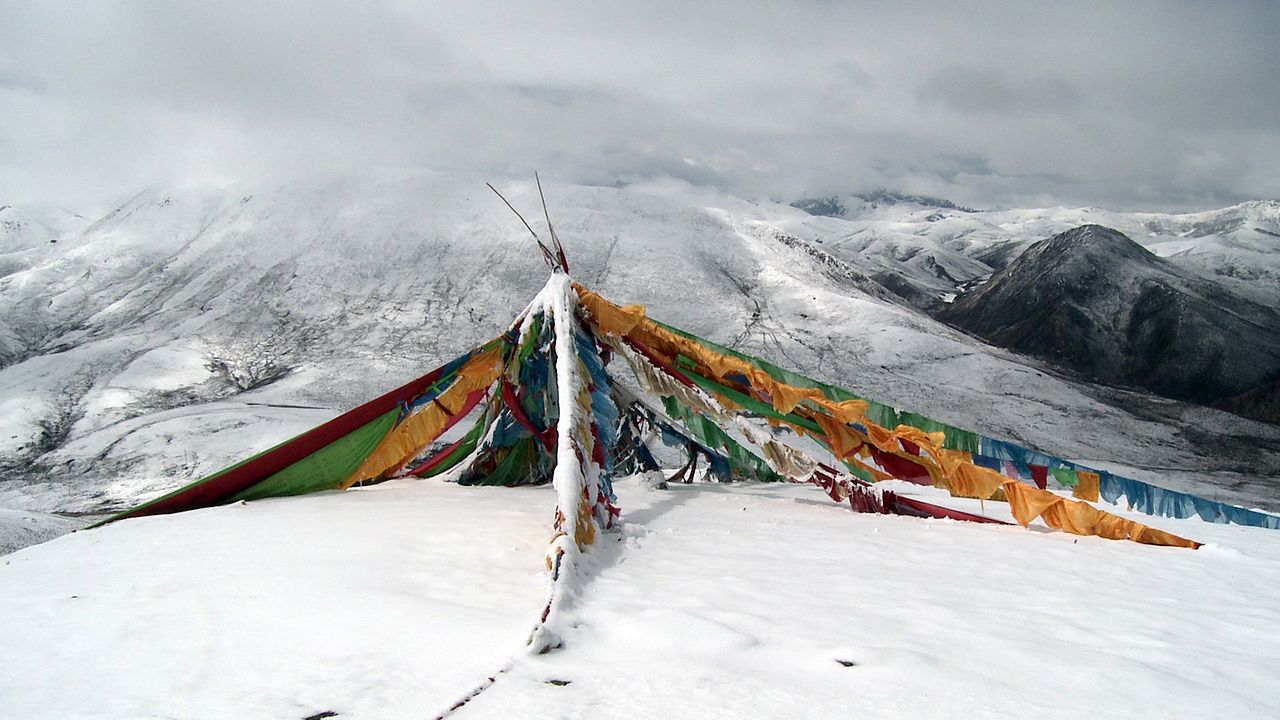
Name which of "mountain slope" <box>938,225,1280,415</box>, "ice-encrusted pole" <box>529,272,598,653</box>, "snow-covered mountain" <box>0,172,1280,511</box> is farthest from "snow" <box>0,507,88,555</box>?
"mountain slope" <box>938,225,1280,415</box>

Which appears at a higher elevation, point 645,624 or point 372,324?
point 372,324

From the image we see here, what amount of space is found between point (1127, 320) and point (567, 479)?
103ft

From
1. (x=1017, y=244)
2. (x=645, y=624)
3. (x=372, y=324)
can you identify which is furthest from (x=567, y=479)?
(x=1017, y=244)

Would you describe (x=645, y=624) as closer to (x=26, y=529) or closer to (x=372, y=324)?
(x=26, y=529)

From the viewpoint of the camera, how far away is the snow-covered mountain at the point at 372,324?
13383 millimetres

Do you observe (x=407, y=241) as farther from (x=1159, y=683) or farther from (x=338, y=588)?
(x=1159, y=683)

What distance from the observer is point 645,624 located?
10.9ft

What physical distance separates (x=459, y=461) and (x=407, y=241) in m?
13.8

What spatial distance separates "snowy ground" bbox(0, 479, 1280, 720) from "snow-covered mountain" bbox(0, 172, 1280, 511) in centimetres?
871

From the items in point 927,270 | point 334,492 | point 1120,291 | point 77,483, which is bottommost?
point 77,483

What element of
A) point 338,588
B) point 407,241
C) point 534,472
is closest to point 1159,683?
Answer: point 338,588

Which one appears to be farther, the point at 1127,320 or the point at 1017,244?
the point at 1017,244

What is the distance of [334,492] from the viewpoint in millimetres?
7777

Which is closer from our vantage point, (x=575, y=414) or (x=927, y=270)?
(x=575, y=414)
